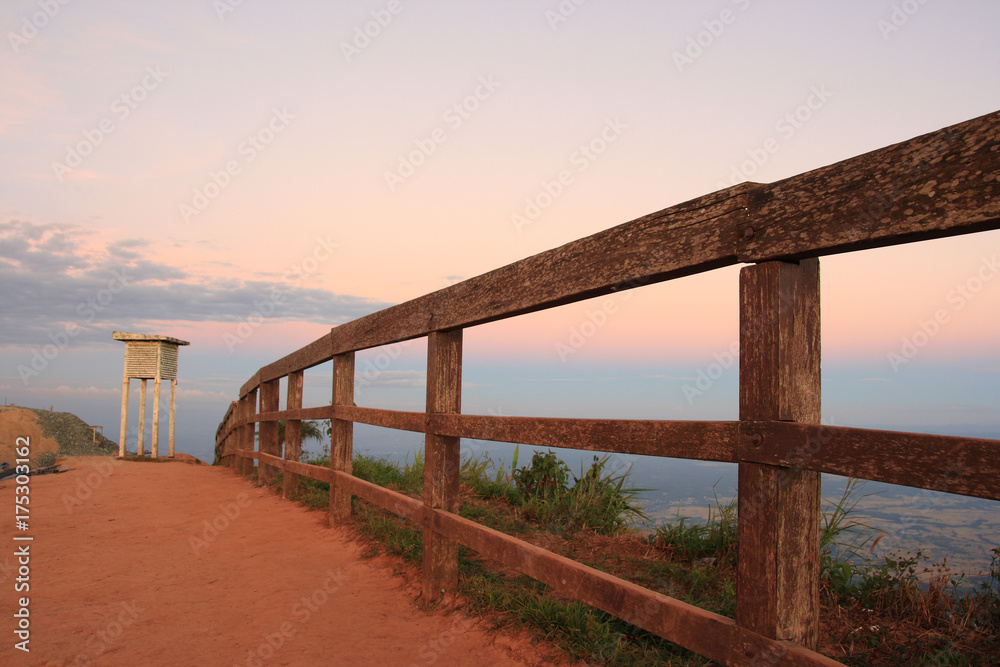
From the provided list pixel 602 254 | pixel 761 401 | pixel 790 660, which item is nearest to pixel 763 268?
pixel 761 401

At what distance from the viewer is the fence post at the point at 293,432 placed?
674 centimetres

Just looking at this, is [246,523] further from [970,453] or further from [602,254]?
[970,453]

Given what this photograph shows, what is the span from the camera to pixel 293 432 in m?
6.77

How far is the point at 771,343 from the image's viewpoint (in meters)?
1.67

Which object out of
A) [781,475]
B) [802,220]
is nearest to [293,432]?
[781,475]

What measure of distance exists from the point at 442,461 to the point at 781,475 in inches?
85.2

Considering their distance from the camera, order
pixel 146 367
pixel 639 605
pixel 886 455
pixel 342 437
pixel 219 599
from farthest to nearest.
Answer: pixel 146 367 → pixel 342 437 → pixel 219 599 → pixel 639 605 → pixel 886 455

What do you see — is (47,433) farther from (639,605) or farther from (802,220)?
(802,220)

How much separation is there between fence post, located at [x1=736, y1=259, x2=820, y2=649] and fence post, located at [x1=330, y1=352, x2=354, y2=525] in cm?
396

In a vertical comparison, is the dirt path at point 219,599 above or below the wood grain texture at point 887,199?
below

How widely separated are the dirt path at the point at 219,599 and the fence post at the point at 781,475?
120 centimetres
